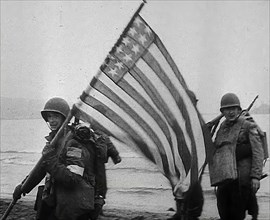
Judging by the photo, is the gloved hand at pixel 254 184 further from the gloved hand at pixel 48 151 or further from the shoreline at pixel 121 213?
the gloved hand at pixel 48 151

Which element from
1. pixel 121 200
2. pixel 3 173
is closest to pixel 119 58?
pixel 121 200

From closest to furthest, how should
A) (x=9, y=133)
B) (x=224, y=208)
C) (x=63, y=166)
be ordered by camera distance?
(x=63, y=166)
(x=224, y=208)
(x=9, y=133)

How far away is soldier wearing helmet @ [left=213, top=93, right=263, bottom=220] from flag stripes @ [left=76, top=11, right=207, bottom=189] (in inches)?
14.7

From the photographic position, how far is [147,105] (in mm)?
3770

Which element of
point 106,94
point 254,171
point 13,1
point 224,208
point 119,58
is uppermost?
point 13,1

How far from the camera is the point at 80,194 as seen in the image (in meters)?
3.37

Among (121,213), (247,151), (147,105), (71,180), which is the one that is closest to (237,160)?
(247,151)

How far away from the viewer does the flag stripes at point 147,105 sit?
3693 millimetres

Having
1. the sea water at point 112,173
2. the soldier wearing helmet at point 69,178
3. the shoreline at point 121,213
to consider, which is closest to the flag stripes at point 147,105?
the soldier wearing helmet at point 69,178

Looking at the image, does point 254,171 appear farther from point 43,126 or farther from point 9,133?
point 9,133

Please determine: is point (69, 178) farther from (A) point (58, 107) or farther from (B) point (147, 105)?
(B) point (147, 105)

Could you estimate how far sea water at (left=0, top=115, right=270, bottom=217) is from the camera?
7.94m

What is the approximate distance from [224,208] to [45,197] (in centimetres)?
177

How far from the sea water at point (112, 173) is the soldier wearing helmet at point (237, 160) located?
2.88 m
